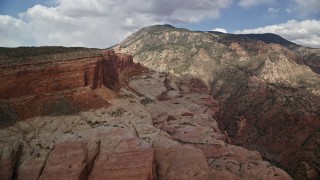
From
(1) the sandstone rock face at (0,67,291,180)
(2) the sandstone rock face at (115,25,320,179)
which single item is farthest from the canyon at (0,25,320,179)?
(2) the sandstone rock face at (115,25,320,179)

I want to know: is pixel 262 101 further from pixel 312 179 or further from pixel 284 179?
pixel 284 179

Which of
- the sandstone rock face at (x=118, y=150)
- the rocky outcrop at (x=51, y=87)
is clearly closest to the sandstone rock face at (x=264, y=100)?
the sandstone rock face at (x=118, y=150)

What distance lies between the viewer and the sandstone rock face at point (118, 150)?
54.8 meters

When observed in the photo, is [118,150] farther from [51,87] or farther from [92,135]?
[51,87]

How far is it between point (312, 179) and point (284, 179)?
1014 inches

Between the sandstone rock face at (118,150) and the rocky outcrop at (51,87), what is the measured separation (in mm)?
1770

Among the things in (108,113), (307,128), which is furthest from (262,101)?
(108,113)

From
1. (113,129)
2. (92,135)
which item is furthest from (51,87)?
(113,129)

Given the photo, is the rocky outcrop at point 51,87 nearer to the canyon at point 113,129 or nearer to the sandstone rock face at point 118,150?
the canyon at point 113,129

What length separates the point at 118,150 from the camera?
57406 millimetres

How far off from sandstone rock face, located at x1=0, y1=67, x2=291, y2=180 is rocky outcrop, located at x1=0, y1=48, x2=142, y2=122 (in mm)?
1770

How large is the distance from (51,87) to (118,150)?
17430mm

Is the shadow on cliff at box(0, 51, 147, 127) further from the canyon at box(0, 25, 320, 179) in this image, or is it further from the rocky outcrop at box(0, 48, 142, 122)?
the canyon at box(0, 25, 320, 179)

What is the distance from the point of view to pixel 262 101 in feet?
440
